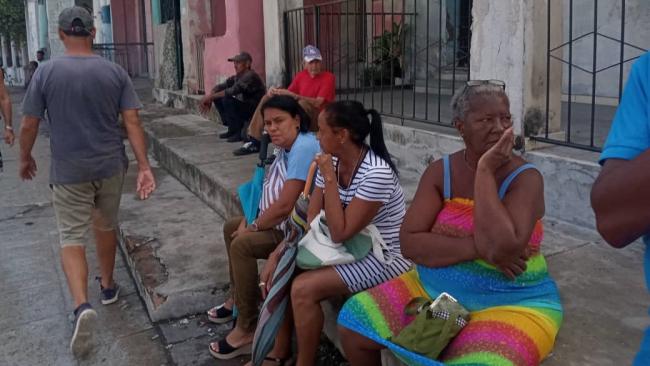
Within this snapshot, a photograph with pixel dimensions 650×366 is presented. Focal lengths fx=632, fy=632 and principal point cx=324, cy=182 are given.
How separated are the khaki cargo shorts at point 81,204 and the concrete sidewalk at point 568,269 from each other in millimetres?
548

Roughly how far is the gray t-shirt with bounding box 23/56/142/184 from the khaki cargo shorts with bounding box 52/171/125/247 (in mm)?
58

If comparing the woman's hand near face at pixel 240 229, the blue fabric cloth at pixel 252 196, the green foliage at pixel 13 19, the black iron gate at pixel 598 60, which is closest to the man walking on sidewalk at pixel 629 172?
the woman's hand near face at pixel 240 229

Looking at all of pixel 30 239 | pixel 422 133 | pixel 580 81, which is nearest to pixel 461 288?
pixel 422 133

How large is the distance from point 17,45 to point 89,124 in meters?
33.4

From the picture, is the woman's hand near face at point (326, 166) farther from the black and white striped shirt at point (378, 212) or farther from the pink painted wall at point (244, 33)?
the pink painted wall at point (244, 33)

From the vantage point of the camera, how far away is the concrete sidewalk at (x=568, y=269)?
2.29 metres

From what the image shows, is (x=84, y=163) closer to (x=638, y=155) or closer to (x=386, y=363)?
(x=386, y=363)

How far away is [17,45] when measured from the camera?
32.8 metres

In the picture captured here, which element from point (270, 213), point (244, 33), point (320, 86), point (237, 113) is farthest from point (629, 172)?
point (244, 33)

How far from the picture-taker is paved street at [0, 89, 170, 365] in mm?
3361

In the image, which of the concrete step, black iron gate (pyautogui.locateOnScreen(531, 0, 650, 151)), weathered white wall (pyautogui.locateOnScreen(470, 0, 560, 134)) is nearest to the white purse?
the concrete step

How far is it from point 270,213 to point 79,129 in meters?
1.28

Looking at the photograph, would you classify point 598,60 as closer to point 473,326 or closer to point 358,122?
point 358,122

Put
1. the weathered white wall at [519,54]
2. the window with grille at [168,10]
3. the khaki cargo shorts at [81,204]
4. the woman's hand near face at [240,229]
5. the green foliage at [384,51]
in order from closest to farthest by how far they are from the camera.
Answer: the woman's hand near face at [240,229] < the khaki cargo shorts at [81,204] < the weathered white wall at [519,54] < the green foliage at [384,51] < the window with grille at [168,10]
